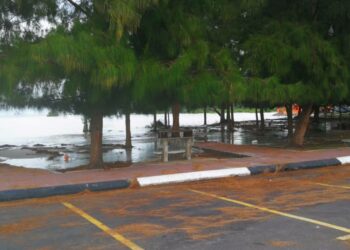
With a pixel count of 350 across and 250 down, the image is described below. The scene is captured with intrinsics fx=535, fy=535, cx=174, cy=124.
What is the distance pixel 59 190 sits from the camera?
10211mm

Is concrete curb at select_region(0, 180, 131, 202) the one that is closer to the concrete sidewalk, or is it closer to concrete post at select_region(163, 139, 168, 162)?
the concrete sidewalk

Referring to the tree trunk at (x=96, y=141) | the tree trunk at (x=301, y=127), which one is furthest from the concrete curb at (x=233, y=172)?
the tree trunk at (x=301, y=127)

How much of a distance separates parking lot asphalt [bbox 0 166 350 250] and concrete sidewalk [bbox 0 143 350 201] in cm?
83

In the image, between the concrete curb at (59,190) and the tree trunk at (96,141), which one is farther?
the tree trunk at (96,141)

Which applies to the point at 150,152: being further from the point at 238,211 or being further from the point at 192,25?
the point at 238,211

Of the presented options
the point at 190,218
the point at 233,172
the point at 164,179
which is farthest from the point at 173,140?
the point at 190,218

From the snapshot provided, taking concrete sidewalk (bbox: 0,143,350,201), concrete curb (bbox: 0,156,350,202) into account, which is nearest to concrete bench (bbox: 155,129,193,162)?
concrete sidewalk (bbox: 0,143,350,201)

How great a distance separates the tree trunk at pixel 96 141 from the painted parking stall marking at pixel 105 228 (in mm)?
4585

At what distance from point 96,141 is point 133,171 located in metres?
1.83

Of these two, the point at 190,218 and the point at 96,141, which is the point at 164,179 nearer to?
the point at 96,141

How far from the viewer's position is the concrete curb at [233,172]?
11.2m

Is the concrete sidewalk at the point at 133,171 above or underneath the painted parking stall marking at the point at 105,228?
above

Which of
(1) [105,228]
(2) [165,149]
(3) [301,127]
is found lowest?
(1) [105,228]

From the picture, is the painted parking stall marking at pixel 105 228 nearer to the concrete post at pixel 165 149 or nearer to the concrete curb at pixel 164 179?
the concrete curb at pixel 164 179
